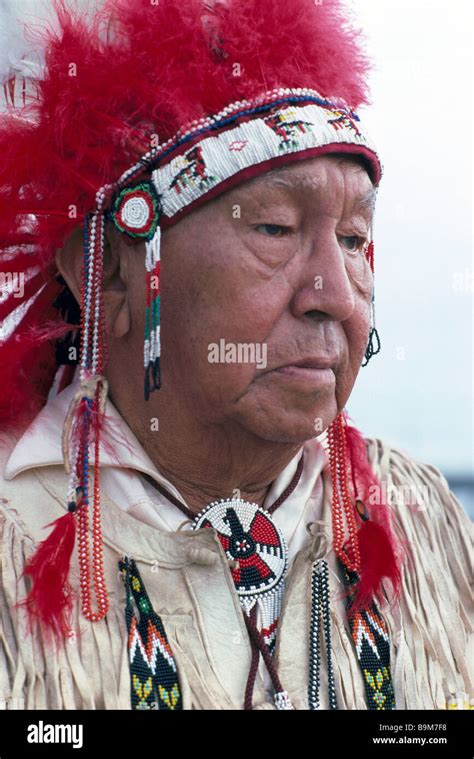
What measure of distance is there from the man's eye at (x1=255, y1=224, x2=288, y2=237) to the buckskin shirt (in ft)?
1.72

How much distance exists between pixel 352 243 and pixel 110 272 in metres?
0.55

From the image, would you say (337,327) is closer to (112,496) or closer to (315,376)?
(315,376)

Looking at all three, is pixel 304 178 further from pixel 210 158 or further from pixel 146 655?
pixel 146 655

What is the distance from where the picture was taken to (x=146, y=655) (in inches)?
90.1

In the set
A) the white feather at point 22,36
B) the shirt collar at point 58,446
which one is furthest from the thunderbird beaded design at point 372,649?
the white feather at point 22,36

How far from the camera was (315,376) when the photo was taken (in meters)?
2.40

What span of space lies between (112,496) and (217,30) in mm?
1033

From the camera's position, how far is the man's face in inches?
92.9

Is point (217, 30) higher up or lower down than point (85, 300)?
higher up

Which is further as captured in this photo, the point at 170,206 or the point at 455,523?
the point at 455,523

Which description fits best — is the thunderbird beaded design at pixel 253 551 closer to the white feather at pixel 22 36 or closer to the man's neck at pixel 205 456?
the man's neck at pixel 205 456

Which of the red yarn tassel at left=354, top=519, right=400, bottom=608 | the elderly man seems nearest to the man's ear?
the elderly man

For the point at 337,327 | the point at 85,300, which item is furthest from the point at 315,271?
the point at 85,300

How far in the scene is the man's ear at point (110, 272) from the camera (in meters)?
2.50
